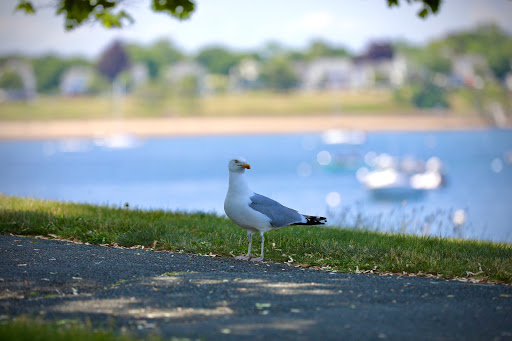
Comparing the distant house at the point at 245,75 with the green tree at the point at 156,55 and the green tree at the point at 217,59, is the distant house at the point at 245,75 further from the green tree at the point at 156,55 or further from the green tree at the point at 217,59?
the green tree at the point at 156,55

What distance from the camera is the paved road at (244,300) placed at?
232 inches

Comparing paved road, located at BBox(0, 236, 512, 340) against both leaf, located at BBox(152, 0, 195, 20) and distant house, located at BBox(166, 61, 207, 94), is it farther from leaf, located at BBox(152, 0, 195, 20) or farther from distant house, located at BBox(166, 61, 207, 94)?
distant house, located at BBox(166, 61, 207, 94)

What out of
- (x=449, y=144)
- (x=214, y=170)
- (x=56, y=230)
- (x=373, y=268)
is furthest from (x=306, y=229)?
(x=449, y=144)

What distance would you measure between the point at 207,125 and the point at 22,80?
4481 centimetres

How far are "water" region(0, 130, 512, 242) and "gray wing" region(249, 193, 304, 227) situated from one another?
198 inches

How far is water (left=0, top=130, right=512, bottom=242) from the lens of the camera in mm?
38375

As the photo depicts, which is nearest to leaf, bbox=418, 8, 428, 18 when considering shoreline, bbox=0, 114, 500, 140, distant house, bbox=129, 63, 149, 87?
shoreline, bbox=0, 114, 500, 140

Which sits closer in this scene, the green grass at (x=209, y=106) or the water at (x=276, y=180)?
the water at (x=276, y=180)

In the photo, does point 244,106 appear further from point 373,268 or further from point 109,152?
point 373,268

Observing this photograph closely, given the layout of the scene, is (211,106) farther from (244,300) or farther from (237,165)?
(244,300)

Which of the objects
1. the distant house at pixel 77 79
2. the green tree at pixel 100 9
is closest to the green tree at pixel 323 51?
the distant house at pixel 77 79

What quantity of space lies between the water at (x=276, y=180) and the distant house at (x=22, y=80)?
1161cm

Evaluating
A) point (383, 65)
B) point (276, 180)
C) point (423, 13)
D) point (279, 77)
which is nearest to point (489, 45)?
point (383, 65)

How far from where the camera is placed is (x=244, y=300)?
6777mm
